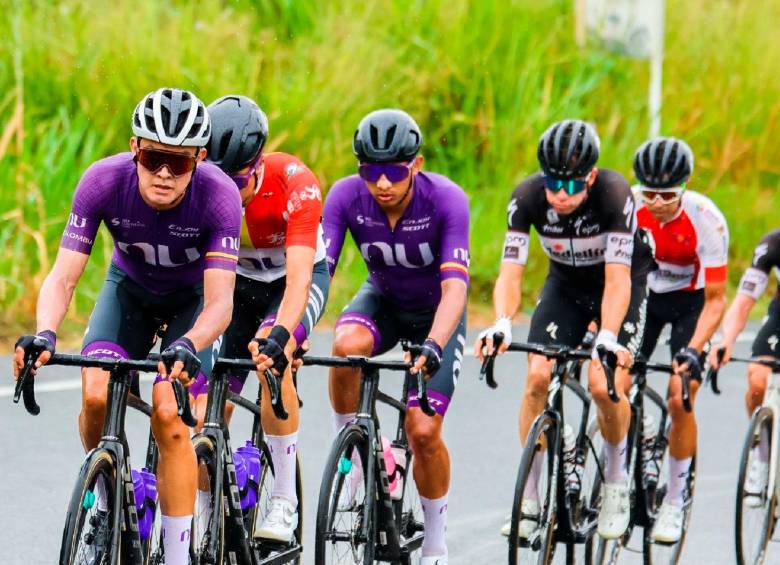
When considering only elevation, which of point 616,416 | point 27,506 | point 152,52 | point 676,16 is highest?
point 676,16

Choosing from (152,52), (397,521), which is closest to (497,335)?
(397,521)

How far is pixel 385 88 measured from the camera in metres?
16.3

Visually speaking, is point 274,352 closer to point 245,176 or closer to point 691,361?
point 245,176


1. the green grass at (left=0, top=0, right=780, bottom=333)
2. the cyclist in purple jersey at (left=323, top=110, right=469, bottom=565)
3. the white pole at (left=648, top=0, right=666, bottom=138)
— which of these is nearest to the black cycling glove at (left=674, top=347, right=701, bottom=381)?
the cyclist in purple jersey at (left=323, top=110, right=469, bottom=565)

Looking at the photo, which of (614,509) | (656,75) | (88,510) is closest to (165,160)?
(88,510)

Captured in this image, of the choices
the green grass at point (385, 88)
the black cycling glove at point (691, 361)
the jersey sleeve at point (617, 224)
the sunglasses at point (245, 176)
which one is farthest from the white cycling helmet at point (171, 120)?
the green grass at point (385, 88)

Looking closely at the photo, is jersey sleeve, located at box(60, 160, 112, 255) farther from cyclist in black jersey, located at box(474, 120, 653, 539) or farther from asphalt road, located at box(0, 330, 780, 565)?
asphalt road, located at box(0, 330, 780, 565)

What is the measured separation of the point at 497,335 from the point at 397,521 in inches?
33.9

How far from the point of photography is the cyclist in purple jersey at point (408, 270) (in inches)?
248

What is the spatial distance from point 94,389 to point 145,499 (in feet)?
1.34

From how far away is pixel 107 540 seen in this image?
4.91m

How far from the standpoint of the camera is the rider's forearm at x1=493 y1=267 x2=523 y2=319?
6941 mm

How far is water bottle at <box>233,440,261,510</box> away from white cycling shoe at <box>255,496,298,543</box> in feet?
0.34

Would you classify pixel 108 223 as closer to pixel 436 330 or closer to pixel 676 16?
pixel 436 330
